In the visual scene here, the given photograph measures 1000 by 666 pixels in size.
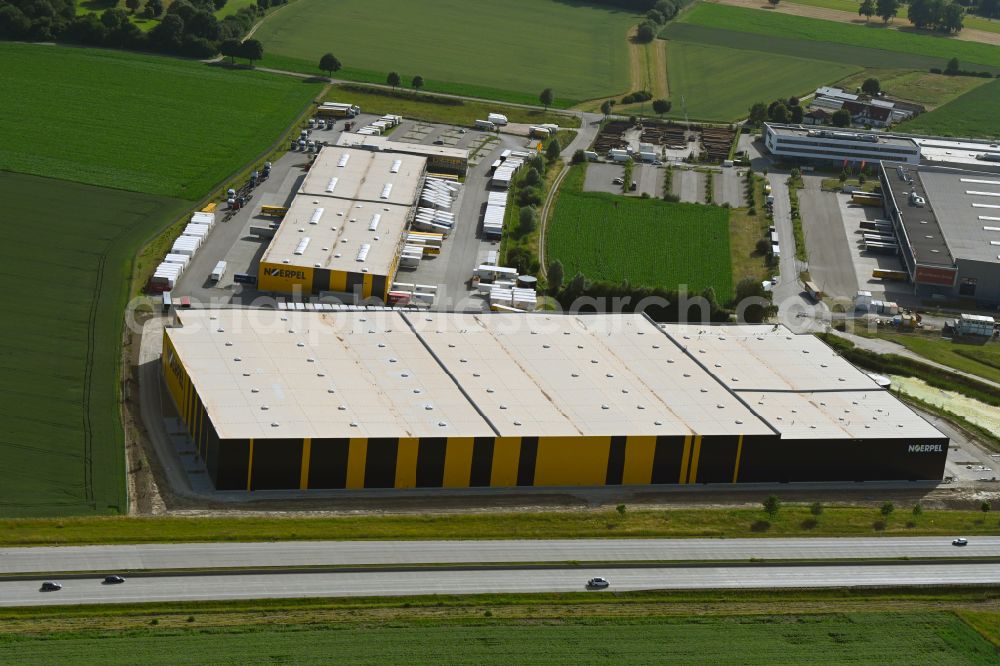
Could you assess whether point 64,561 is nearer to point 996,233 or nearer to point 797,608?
point 797,608

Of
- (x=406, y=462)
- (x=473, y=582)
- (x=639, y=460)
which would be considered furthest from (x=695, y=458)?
(x=473, y=582)

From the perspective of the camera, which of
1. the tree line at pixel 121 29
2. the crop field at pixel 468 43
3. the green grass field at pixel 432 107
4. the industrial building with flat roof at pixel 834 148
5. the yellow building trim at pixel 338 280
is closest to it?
the yellow building trim at pixel 338 280

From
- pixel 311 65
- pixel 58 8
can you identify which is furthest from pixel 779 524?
pixel 58 8

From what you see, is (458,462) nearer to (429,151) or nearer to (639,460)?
(639,460)

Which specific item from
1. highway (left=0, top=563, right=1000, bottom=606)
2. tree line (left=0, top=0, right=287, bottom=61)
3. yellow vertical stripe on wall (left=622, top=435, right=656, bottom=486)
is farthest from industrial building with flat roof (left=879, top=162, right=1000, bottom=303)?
tree line (left=0, top=0, right=287, bottom=61)

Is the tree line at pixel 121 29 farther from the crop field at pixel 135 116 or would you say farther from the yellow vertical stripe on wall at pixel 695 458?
the yellow vertical stripe on wall at pixel 695 458

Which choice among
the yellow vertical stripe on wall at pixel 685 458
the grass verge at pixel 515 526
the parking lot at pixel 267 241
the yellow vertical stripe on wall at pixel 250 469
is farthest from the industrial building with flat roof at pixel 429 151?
the grass verge at pixel 515 526
